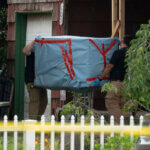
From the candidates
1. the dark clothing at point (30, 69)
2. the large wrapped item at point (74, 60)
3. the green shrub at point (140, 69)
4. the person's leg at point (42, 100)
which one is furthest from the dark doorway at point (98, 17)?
the green shrub at point (140, 69)

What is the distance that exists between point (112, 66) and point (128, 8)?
13.7 feet

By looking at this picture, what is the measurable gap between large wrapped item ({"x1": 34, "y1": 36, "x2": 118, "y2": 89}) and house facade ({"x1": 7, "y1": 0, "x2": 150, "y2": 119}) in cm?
268

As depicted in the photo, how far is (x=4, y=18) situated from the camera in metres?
14.4

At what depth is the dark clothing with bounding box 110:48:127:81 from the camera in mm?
8930

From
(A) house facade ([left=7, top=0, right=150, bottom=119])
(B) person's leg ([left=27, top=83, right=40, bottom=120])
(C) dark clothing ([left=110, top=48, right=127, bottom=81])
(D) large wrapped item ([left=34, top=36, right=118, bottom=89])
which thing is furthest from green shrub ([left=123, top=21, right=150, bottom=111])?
(A) house facade ([left=7, top=0, right=150, bottom=119])

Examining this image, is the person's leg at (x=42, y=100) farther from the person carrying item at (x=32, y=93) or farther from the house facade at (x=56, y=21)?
the house facade at (x=56, y=21)

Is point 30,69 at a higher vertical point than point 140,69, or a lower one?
higher

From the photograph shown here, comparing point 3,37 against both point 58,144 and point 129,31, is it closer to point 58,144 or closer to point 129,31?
point 129,31

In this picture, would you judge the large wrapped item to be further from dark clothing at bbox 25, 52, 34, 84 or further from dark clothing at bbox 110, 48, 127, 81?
dark clothing at bbox 25, 52, 34, 84

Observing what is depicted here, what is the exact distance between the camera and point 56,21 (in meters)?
11.9

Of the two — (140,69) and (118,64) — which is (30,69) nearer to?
(118,64)

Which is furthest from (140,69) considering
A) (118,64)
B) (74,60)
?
(74,60)

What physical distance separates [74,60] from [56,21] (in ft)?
10.1

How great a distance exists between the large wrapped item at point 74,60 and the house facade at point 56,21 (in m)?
2.68
